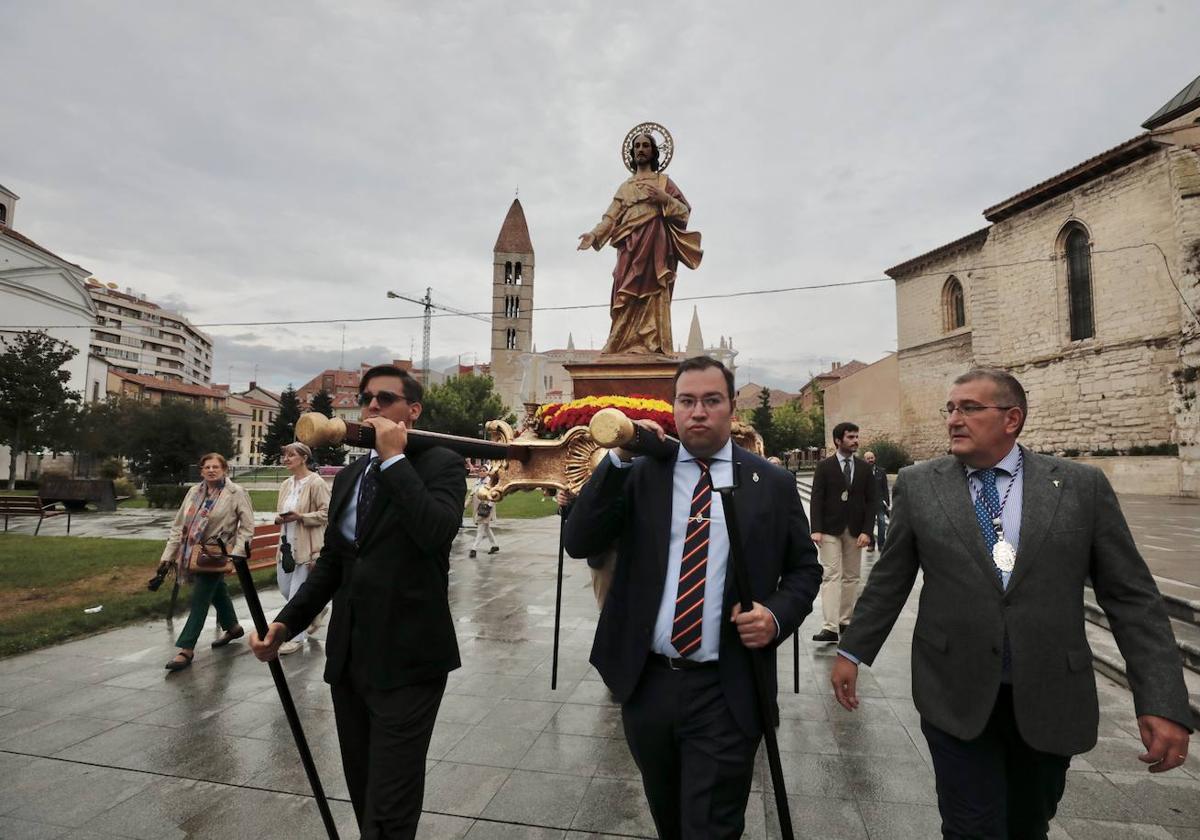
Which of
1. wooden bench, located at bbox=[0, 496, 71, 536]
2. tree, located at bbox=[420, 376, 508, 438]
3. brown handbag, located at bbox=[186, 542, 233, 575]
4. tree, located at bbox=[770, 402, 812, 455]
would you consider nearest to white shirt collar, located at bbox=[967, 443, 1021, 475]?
brown handbag, located at bbox=[186, 542, 233, 575]

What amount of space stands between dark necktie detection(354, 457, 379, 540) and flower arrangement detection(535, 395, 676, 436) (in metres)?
1.80

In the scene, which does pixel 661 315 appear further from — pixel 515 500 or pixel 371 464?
pixel 515 500

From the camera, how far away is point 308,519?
6.29 m

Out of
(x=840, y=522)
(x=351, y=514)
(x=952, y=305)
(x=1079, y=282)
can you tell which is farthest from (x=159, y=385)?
(x=1079, y=282)

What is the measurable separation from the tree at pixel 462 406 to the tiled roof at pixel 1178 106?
44985 mm

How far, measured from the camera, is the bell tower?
75.9 metres

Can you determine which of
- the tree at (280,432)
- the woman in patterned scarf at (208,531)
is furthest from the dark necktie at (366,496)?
the tree at (280,432)

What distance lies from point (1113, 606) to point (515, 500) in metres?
29.7

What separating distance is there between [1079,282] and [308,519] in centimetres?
2841

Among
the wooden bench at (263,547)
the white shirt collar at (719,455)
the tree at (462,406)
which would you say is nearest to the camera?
the white shirt collar at (719,455)

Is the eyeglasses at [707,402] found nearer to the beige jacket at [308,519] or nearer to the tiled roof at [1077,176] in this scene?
the beige jacket at [308,519]

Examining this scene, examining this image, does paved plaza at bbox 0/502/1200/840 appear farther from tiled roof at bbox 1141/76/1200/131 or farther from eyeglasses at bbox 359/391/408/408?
tiled roof at bbox 1141/76/1200/131

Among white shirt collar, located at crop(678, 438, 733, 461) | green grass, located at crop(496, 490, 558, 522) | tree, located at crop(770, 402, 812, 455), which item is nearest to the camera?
white shirt collar, located at crop(678, 438, 733, 461)

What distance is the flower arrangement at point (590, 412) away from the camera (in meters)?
4.12
